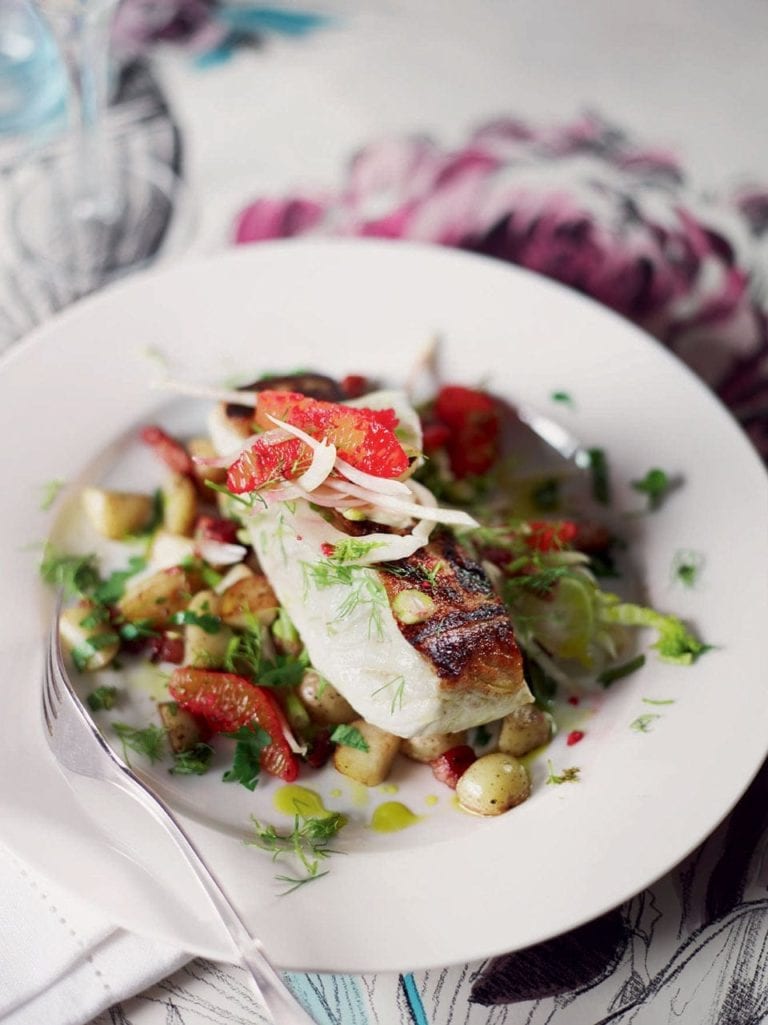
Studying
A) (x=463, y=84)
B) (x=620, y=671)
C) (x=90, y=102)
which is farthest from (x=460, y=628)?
(x=463, y=84)

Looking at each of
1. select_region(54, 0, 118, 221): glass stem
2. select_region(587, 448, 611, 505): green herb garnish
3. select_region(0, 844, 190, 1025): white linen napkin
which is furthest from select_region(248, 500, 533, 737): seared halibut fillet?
select_region(54, 0, 118, 221): glass stem

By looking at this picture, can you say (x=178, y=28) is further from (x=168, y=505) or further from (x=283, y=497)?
(x=283, y=497)

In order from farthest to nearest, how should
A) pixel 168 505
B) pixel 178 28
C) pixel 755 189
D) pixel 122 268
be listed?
1. pixel 178 28
2. pixel 755 189
3. pixel 122 268
4. pixel 168 505

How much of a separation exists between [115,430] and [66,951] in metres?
1.60

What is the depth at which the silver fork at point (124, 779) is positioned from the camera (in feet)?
8.14

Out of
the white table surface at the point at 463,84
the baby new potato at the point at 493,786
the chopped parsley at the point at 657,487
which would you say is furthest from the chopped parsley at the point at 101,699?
the white table surface at the point at 463,84

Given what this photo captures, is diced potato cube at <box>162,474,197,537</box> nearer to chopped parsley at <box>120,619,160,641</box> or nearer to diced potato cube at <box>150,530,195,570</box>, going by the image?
diced potato cube at <box>150,530,195,570</box>

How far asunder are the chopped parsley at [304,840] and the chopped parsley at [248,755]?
128 mm

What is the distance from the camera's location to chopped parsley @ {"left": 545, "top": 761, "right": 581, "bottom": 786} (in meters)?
2.94

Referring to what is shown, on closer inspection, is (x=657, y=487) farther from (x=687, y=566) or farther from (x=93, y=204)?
(x=93, y=204)

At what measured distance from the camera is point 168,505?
11.6 ft

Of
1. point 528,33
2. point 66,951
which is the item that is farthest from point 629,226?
point 66,951

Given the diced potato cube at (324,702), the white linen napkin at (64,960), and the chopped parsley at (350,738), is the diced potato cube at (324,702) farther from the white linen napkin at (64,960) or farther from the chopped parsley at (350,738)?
the white linen napkin at (64,960)

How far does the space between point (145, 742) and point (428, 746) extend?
2.48 ft
